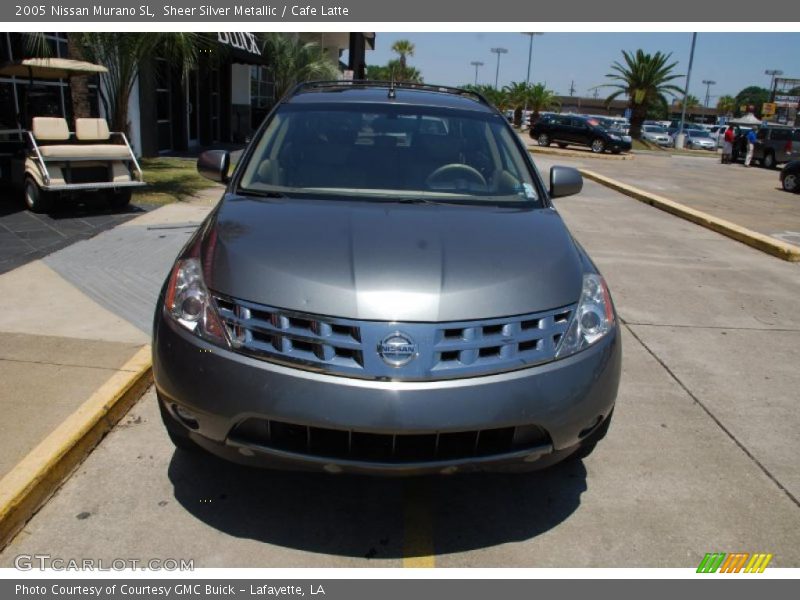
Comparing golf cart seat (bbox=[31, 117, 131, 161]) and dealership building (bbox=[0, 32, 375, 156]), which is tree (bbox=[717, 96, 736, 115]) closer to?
dealership building (bbox=[0, 32, 375, 156])

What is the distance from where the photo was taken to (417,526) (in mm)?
2994

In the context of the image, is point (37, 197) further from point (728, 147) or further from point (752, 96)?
point (752, 96)

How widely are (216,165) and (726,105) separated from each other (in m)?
134

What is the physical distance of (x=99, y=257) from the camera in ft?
22.2

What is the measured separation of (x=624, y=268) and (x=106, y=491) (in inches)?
242

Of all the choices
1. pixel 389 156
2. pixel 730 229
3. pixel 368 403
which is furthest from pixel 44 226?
pixel 730 229

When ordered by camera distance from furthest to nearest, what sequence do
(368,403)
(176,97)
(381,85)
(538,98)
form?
(538,98)
(176,97)
(381,85)
(368,403)

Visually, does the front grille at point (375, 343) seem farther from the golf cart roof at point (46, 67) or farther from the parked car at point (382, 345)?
the golf cart roof at point (46, 67)

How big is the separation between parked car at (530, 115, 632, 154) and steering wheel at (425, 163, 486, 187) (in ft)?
96.1

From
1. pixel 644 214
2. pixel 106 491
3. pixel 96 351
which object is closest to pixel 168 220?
pixel 96 351

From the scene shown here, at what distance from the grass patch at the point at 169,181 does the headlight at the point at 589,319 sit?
734 cm
